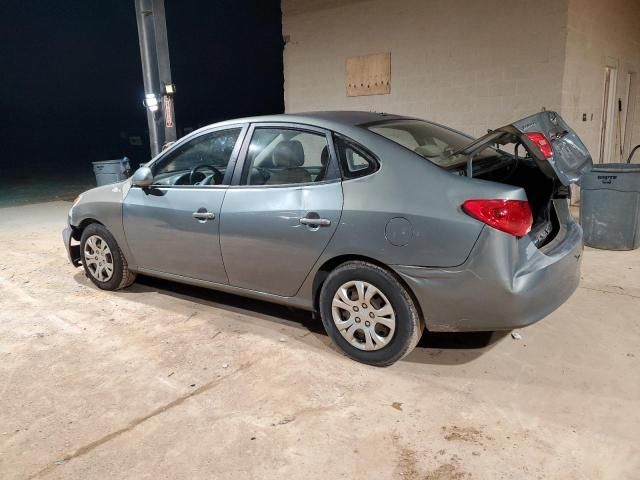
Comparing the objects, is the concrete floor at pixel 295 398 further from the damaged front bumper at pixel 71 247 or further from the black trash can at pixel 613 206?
the black trash can at pixel 613 206

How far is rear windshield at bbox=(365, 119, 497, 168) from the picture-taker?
10.9ft

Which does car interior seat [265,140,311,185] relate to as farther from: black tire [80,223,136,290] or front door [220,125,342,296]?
black tire [80,223,136,290]

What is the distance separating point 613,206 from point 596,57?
380cm

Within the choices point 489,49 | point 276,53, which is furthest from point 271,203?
point 276,53

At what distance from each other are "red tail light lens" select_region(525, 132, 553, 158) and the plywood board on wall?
626 centimetres

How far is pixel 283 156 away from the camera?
371 centimetres

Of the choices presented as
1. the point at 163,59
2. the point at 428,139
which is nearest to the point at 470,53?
the point at 163,59

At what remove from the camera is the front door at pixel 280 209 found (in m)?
3.33

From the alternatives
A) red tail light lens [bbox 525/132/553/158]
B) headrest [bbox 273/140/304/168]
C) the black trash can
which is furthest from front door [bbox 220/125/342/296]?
the black trash can

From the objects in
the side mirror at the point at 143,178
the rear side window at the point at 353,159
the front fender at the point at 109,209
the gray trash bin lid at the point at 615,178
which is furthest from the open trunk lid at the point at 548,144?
the front fender at the point at 109,209

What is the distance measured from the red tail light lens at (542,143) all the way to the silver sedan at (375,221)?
0.05 feet

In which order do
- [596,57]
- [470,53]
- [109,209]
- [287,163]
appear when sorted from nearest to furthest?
[287,163], [109,209], [470,53], [596,57]

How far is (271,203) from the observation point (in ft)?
11.6

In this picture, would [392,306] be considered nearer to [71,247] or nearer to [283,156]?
[283,156]
